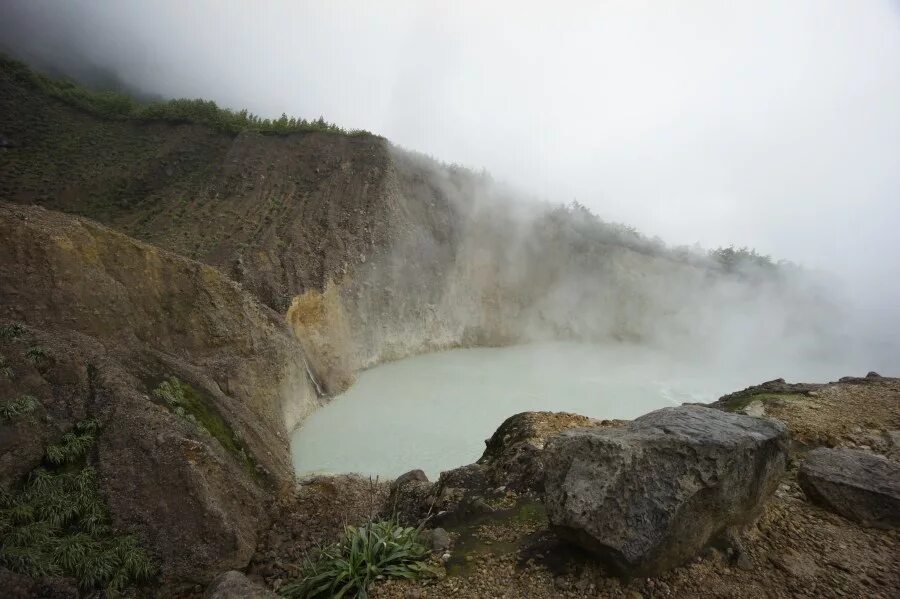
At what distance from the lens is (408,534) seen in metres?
4.70

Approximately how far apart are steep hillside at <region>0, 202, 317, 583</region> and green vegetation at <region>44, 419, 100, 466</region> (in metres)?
0.08

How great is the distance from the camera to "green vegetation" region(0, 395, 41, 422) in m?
5.66

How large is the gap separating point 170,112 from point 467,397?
2180cm

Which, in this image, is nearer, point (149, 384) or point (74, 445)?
point (74, 445)

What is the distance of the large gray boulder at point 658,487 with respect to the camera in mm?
3568

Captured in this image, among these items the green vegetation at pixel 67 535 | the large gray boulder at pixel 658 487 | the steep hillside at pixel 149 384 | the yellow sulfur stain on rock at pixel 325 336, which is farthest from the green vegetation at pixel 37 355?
the yellow sulfur stain on rock at pixel 325 336

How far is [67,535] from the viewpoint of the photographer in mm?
5043

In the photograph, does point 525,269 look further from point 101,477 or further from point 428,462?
point 101,477

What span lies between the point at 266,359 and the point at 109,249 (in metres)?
4.54

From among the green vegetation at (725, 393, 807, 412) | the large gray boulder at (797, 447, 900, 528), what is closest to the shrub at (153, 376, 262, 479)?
the large gray boulder at (797, 447, 900, 528)

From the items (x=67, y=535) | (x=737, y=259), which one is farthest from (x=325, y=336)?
(x=737, y=259)

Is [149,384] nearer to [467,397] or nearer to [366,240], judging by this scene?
[467,397]

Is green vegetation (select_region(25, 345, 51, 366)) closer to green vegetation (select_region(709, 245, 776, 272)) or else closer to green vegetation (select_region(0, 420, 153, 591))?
green vegetation (select_region(0, 420, 153, 591))

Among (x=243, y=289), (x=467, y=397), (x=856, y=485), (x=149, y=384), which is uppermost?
(x=243, y=289)
